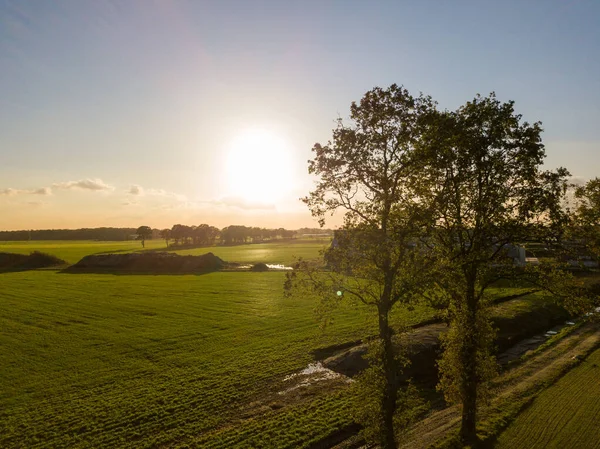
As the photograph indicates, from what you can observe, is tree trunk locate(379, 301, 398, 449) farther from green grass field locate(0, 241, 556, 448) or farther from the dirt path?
the dirt path

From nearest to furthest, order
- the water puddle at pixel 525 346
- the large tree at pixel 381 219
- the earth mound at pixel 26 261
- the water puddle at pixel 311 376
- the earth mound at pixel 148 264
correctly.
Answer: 1. the large tree at pixel 381 219
2. the water puddle at pixel 311 376
3. the water puddle at pixel 525 346
4. the earth mound at pixel 148 264
5. the earth mound at pixel 26 261

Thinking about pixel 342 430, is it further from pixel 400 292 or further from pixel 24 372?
pixel 24 372

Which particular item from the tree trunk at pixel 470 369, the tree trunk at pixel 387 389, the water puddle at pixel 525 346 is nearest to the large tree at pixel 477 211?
the tree trunk at pixel 470 369

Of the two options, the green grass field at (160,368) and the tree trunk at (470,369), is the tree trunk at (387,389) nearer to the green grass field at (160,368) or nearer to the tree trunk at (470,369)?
the green grass field at (160,368)

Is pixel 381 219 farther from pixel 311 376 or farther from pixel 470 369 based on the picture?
pixel 311 376

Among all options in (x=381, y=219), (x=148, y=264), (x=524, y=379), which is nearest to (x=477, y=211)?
(x=381, y=219)
